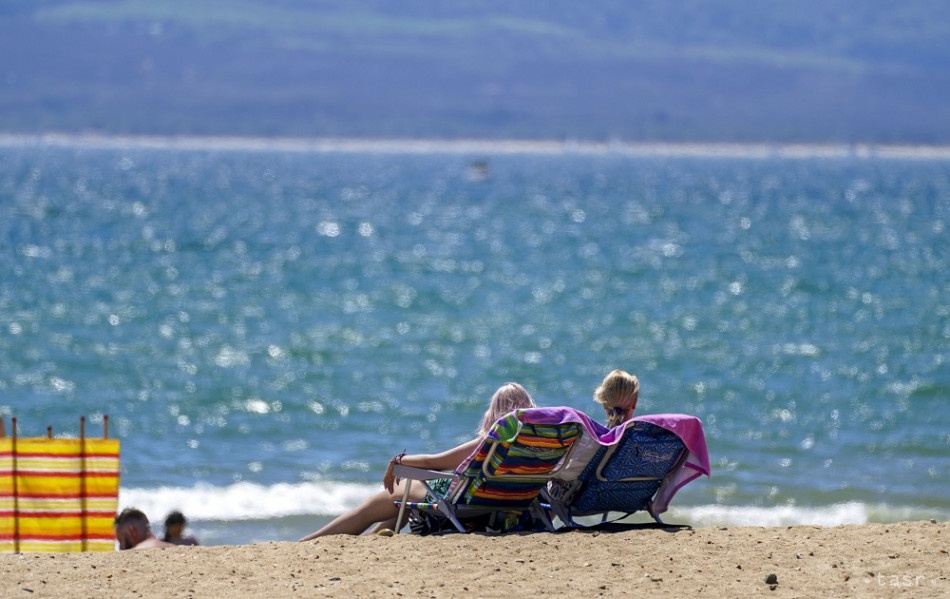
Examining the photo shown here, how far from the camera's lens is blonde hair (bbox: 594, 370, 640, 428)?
6.77 m

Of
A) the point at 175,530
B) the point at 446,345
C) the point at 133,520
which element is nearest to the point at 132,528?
the point at 133,520

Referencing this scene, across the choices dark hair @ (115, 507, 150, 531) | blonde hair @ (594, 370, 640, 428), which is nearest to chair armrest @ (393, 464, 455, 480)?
blonde hair @ (594, 370, 640, 428)

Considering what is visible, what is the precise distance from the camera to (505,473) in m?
6.47

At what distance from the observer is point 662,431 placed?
21.6 ft

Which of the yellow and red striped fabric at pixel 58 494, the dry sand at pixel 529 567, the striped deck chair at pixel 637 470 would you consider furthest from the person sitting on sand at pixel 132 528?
the striped deck chair at pixel 637 470

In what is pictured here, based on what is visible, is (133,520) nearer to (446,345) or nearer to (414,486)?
(414,486)

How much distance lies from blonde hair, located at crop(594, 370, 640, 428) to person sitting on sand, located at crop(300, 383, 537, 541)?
1.23ft

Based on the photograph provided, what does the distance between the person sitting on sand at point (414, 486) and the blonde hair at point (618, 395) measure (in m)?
0.37

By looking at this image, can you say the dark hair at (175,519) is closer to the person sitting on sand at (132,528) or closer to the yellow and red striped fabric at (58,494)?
the person sitting on sand at (132,528)

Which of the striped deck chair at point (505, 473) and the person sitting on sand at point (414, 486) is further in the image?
the person sitting on sand at point (414, 486)

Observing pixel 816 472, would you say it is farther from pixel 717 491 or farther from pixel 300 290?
pixel 300 290

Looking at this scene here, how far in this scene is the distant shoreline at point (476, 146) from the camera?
158m

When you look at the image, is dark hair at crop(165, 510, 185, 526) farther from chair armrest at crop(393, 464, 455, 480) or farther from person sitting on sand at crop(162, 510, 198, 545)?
chair armrest at crop(393, 464, 455, 480)

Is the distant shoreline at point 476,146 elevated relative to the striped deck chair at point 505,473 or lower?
elevated
